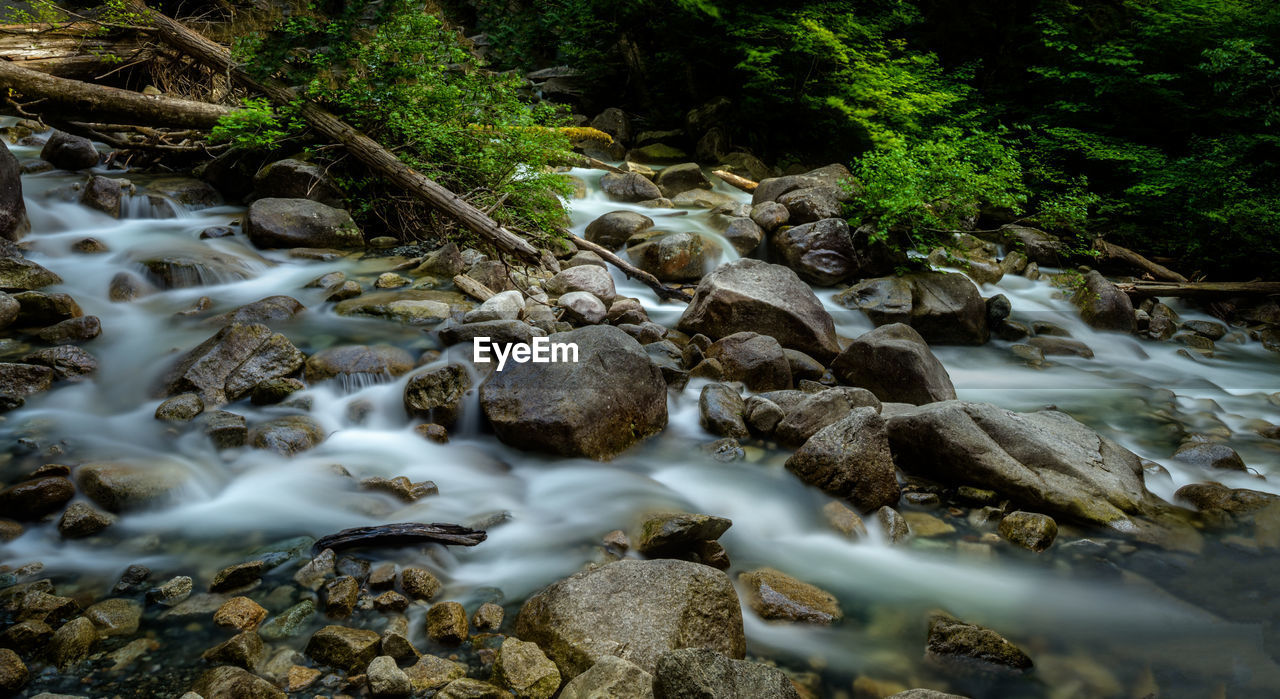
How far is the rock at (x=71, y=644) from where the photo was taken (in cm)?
Answer: 256

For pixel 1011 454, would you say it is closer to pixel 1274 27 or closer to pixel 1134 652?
pixel 1134 652

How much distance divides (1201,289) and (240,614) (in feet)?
43.5

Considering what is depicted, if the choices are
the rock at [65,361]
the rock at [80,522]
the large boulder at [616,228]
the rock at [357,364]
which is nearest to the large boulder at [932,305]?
the large boulder at [616,228]

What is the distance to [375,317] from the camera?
6312mm

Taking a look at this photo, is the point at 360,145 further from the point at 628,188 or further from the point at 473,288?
the point at 628,188

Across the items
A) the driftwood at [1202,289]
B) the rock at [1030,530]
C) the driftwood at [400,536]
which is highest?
the driftwood at [1202,289]

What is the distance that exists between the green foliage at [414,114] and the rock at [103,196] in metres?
1.53

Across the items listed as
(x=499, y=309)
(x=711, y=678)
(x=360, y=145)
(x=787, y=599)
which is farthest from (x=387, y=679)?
(x=360, y=145)

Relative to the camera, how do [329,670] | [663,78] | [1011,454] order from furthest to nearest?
[663,78] → [1011,454] → [329,670]

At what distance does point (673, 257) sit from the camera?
8695mm

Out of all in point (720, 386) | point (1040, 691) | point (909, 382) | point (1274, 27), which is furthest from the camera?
point (1274, 27)

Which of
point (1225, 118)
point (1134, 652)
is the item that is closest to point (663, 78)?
point (1225, 118)

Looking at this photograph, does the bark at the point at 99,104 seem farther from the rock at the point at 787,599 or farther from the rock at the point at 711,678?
the rock at the point at 711,678

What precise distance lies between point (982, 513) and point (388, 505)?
12.5 feet
